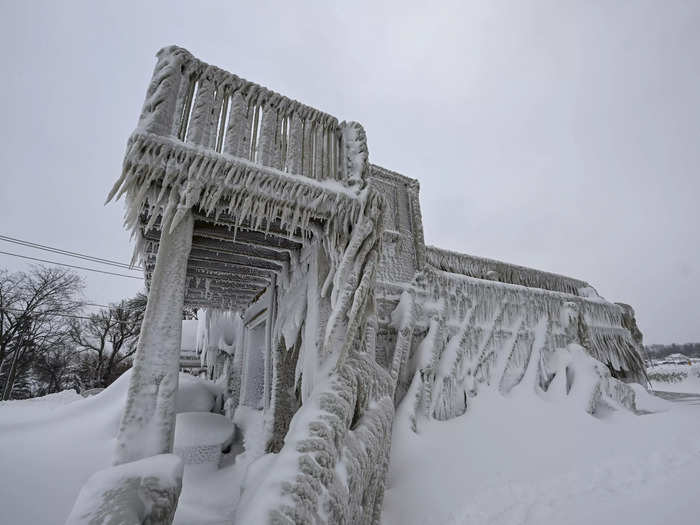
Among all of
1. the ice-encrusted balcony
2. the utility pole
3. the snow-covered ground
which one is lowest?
the utility pole

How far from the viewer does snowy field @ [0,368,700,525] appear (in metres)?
2.96

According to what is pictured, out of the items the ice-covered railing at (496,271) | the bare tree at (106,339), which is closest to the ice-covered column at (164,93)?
the ice-covered railing at (496,271)

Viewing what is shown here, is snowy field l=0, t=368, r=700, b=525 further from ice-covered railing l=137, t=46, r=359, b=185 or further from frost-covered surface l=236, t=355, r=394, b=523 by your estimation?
ice-covered railing l=137, t=46, r=359, b=185

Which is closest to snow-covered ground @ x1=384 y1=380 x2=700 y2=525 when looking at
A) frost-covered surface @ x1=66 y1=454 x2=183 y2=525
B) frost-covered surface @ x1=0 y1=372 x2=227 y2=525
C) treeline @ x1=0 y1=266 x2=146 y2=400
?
frost-covered surface @ x1=66 y1=454 x2=183 y2=525

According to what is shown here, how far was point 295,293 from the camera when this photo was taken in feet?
13.8

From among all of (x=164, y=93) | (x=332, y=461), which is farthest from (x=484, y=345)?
(x=164, y=93)

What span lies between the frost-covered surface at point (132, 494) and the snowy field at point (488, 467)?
139 cm

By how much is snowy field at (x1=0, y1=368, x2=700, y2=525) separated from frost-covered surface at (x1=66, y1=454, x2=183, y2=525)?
54.8 inches

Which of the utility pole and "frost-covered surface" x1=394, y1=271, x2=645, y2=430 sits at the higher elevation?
"frost-covered surface" x1=394, y1=271, x2=645, y2=430

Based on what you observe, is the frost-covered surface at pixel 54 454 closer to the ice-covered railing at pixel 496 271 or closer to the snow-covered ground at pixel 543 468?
the snow-covered ground at pixel 543 468

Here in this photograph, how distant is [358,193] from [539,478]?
13.5 feet

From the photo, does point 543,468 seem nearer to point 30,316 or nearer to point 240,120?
point 240,120

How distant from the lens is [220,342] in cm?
910

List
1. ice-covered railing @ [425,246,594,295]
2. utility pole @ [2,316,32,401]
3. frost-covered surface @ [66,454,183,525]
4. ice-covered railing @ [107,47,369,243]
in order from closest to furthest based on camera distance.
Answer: frost-covered surface @ [66,454,183,525]
ice-covered railing @ [107,47,369,243]
ice-covered railing @ [425,246,594,295]
utility pole @ [2,316,32,401]
